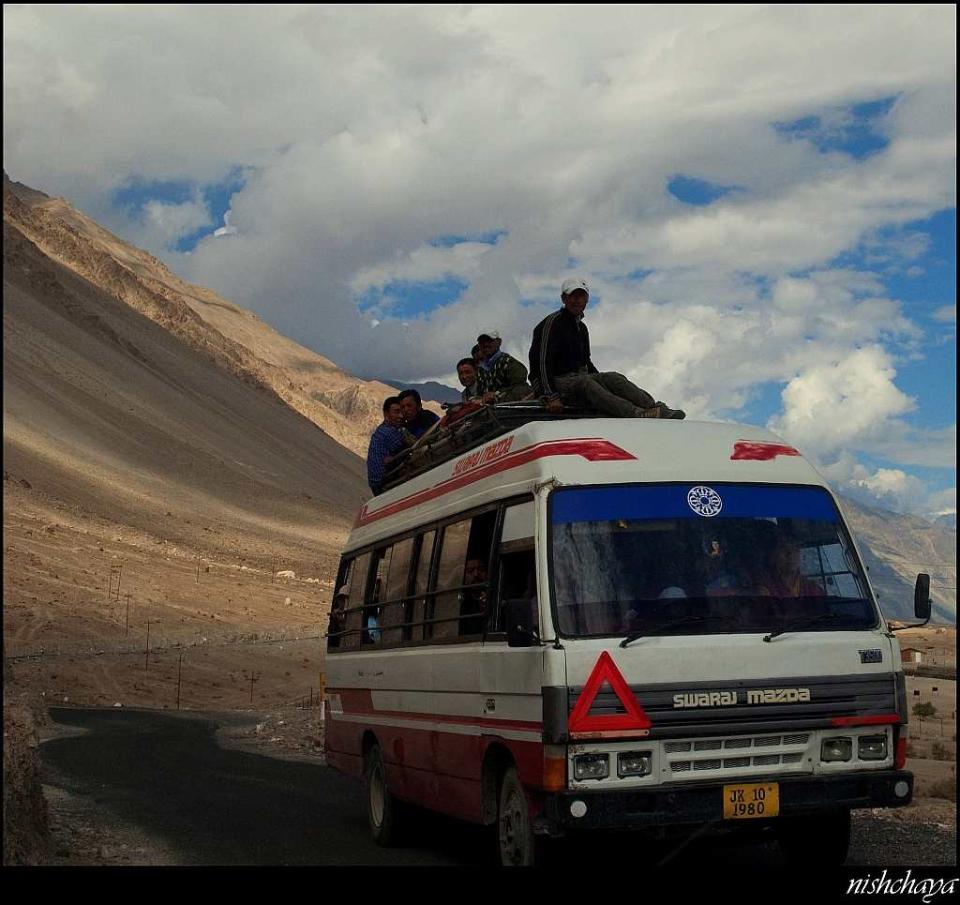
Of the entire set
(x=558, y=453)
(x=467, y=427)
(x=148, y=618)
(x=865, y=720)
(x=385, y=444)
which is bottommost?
(x=865, y=720)

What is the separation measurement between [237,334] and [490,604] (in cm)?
17142

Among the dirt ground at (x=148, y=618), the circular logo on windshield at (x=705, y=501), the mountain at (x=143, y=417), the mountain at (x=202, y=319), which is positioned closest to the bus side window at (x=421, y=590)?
the circular logo on windshield at (x=705, y=501)

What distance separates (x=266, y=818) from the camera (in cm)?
1383

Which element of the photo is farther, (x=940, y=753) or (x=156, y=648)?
(x=156, y=648)

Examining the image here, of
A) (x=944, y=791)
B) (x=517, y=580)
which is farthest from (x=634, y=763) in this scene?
(x=944, y=791)

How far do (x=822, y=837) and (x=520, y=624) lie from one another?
2.41m

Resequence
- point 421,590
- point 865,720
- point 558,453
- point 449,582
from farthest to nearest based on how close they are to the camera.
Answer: point 421,590, point 449,582, point 558,453, point 865,720

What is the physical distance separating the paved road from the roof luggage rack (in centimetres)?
299

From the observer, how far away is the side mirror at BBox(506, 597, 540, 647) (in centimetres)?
864

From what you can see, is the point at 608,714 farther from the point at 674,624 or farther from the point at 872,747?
the point at 872,747

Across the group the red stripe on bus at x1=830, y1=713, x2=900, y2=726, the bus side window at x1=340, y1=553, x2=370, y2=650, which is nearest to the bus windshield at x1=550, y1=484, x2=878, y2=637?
the red stripe on bus at x1=830, y1=713, x2=900, y2=726

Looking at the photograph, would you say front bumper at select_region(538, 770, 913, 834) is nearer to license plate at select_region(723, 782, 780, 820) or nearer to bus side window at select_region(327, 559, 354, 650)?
license plate at select_region(723, 782, 780, 820)

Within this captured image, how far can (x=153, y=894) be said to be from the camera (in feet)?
26.3

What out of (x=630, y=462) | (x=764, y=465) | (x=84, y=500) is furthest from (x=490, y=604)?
(x=84, y=500)
